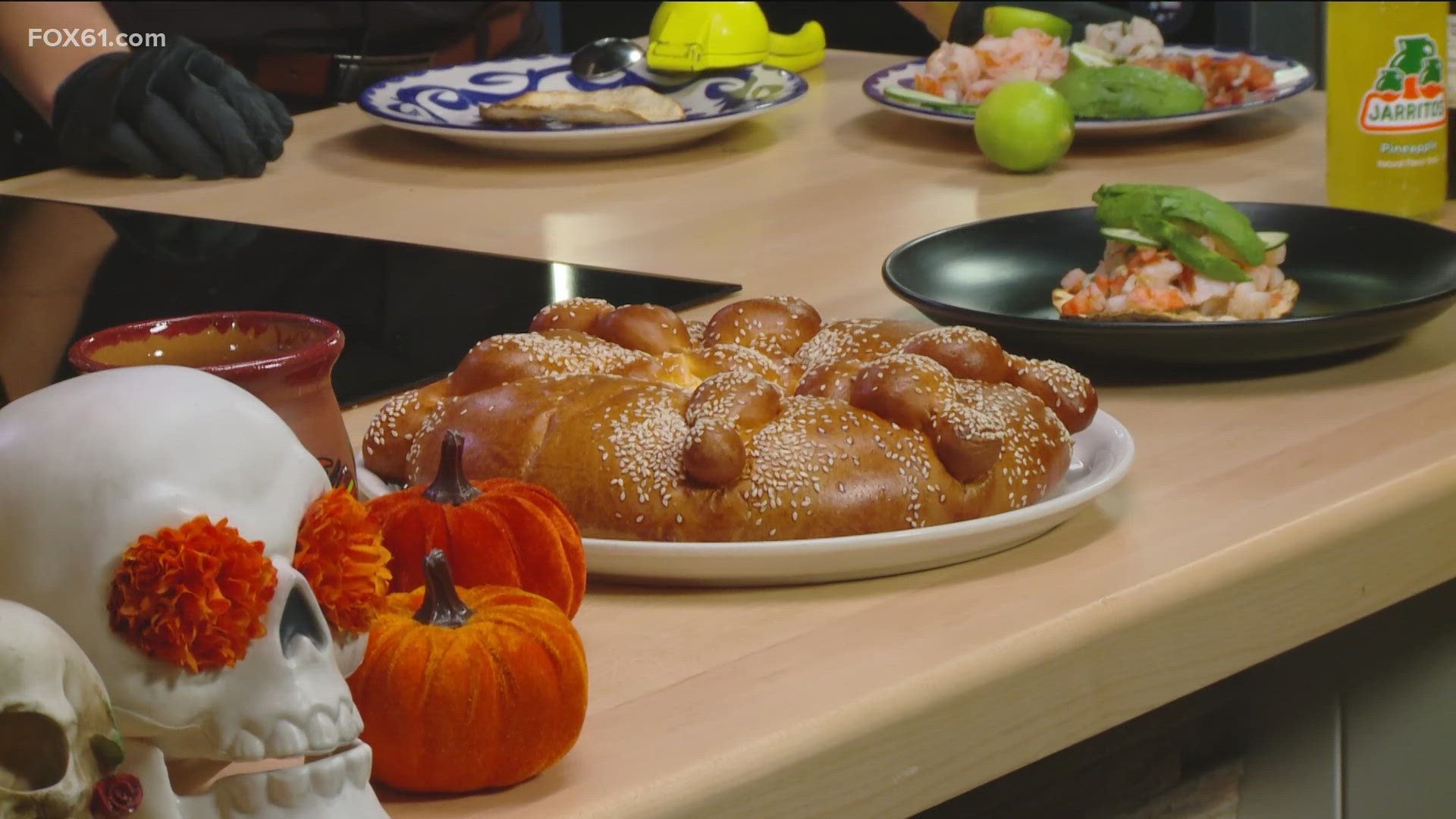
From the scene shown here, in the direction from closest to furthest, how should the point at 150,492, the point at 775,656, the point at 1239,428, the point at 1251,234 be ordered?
the point at 150,492, the point at 775,656, the point at 1239,428, the point at 1251,234

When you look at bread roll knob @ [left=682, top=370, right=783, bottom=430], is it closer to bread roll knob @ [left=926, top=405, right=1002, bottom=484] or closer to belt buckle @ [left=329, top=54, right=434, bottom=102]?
bread roll knob @ [left=926, top=405, right=1002, bottom=484]

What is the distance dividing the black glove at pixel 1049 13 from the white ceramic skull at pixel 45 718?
194cm

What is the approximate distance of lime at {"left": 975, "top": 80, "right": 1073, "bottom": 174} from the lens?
1612 mm

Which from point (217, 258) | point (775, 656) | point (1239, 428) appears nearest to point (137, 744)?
point (775, 656)

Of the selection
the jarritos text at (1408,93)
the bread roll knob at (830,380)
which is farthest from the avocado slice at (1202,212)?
the bread roll knob at (830,380)

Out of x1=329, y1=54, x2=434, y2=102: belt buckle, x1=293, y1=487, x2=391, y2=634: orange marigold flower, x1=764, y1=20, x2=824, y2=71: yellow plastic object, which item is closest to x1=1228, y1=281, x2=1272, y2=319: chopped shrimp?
x1=293, y1=487, x2=391, y2=634: orange marigold flower

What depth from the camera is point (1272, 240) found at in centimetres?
111

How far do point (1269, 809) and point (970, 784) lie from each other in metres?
0.36

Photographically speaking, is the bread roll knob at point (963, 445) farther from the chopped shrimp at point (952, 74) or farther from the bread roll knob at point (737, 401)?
the chopped shrimp at point (952, 74)

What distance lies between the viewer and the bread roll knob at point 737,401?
72 centimetres

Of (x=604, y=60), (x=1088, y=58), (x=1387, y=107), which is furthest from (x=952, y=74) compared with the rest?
(x=1387, y=107)

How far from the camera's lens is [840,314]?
1151 mm

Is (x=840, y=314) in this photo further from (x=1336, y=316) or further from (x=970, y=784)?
(x=970, y=784)

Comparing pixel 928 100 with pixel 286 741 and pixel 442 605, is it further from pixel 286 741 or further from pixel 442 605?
pixel 286 741
